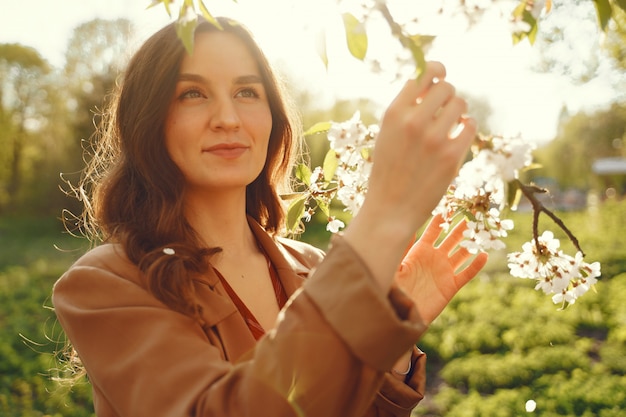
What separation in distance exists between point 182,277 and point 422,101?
71 centimetres

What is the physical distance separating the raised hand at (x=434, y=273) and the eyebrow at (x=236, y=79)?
0.61m

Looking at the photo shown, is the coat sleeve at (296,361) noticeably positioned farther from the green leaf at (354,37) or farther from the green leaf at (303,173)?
the green leaf at (303,173)

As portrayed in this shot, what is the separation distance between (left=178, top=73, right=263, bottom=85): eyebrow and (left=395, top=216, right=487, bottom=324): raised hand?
0.61 meters

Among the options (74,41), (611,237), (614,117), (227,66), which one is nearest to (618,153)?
(614,117)

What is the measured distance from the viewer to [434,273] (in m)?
1.65

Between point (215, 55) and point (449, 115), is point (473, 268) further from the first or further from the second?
point (215, 55)

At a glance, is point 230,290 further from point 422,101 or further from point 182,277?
point 422,101

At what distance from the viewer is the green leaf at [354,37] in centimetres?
106

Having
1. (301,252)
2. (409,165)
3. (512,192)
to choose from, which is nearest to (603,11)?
(512,192)

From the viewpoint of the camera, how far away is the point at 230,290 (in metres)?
1.67

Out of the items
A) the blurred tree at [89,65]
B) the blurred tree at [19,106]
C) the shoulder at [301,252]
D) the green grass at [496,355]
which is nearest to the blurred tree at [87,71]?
the blurred tree at [89,65]

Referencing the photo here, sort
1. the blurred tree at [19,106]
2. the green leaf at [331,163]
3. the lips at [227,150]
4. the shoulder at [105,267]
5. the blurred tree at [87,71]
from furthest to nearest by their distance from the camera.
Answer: the blurred tree at [19,106] < the blurred tree at [87,71] < the lips at [227,150] < the green leaf at [331,163] < the shoulder at [105,267]

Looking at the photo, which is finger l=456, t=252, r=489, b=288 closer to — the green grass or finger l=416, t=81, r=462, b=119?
finger l=416, t=81, r=462, b=119

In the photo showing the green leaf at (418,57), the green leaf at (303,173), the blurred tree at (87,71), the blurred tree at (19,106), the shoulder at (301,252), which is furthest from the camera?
the blurred tree at (19,106)
